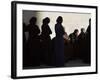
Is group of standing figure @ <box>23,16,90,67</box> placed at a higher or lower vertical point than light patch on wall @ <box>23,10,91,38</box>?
lower

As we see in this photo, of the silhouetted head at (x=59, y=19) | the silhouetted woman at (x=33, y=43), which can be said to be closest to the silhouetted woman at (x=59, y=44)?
the silhouetted head at (x=59, y=19)

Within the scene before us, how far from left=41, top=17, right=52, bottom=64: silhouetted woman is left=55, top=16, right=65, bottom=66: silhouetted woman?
0.23 feet

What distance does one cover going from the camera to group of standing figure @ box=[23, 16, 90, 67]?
179cm

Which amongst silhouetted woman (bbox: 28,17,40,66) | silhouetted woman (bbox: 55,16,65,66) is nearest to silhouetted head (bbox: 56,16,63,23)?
silhouetted woman (bbox: 55,16,65,66)

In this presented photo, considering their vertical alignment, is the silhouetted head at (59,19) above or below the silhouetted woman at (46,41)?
above

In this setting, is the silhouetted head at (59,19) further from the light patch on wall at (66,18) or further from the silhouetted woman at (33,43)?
the silhouetted woman at (33,43)

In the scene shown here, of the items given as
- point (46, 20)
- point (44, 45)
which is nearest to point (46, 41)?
point (44, 45)

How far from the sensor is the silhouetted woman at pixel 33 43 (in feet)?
5.89

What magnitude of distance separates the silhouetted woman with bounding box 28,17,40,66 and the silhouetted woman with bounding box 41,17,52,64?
0.04 metres

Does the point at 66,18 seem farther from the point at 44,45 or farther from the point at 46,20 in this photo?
the point at 44,45

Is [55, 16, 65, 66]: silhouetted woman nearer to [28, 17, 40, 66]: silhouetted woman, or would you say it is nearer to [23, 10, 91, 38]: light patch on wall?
[23, 10, 91, 38]: light patch on wall
